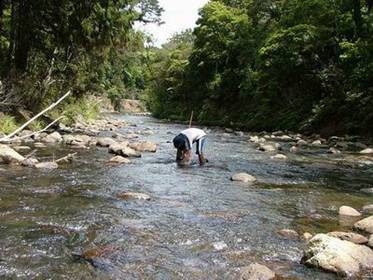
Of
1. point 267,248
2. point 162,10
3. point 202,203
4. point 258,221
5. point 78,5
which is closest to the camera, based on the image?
point 267,248

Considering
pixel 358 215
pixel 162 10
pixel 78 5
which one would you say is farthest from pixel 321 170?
pixel 162 10

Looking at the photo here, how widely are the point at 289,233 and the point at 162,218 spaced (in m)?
1.91

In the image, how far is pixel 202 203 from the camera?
8.80 meters

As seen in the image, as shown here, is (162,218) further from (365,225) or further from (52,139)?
(52,139)

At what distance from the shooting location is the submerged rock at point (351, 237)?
6.42 metres

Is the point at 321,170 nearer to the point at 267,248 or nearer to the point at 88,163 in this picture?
the point at 88,163

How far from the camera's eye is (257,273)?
17.0 ft

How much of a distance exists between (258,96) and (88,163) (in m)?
26.0

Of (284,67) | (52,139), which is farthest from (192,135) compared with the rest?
(284,67)

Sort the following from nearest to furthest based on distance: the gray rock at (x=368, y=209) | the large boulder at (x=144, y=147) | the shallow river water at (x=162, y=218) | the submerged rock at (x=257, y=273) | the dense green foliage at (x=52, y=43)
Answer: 1. the submerged rock at (x=257, y=273)
2. the shallow river water at (x=162, y=218)
3. the gray rock at (x=368, y=209)
4. the large boulder at (x=144, y=147)
5. the dense green foliage at (x=52, y=43)

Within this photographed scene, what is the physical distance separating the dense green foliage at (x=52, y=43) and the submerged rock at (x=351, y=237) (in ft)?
43.5

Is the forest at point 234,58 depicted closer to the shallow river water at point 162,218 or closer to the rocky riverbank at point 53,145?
the rocky riverbank at point 53,145

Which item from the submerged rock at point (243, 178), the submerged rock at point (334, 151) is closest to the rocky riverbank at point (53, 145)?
the submerged rock at point (243, 178)

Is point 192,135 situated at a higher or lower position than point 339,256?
higher
